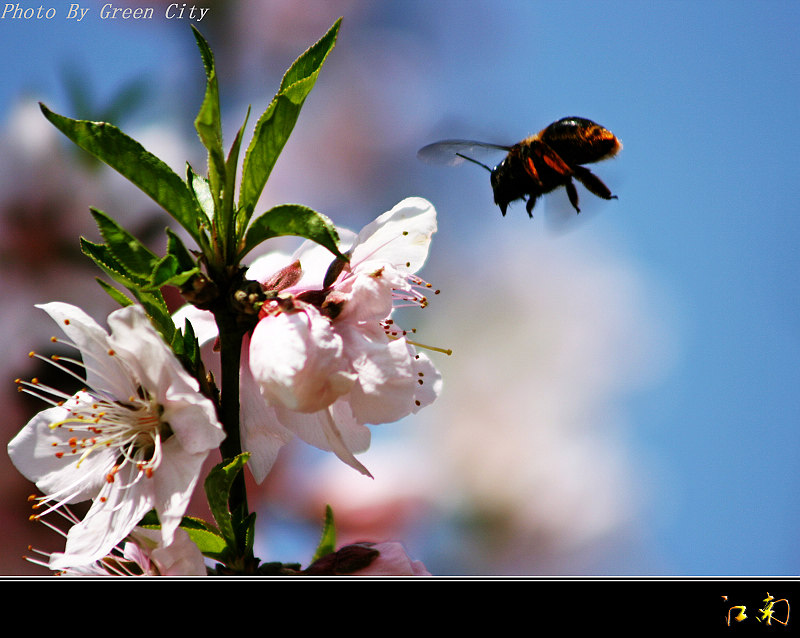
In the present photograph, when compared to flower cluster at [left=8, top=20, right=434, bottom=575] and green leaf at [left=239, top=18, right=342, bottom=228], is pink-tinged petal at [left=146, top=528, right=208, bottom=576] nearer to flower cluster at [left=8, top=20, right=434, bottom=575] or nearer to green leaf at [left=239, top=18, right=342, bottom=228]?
flower cluster at [left=8, top=20, right=434, bottom=575]

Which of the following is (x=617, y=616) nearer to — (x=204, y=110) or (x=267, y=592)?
(x=267, y=592)

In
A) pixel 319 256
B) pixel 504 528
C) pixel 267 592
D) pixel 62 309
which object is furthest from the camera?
pixel 504 528

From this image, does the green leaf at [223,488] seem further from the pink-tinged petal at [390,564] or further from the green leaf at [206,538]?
the pink-tinged petal at [390,564]

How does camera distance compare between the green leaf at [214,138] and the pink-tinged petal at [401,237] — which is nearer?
the green leaf at [214,138]

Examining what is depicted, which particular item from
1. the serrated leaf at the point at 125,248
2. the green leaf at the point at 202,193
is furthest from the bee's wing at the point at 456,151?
the serrated leaf at the point at 125,248

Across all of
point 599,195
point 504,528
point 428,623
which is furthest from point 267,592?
point 504,528
